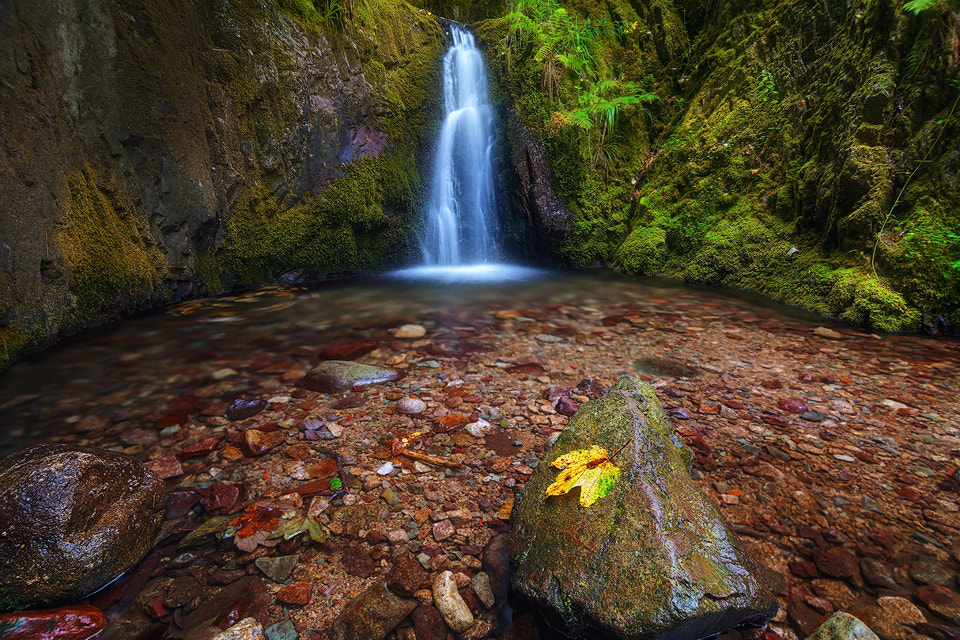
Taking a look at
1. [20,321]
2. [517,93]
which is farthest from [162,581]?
[517,93]

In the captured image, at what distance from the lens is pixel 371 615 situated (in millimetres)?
1224

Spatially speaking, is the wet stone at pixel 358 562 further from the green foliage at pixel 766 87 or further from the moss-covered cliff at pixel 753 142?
the green foliage at pixel 766 87

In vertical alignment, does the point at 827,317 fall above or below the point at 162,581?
above

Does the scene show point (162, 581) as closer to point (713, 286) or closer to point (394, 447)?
point (394, 447)

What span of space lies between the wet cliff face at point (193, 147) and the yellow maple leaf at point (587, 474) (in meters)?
3.99

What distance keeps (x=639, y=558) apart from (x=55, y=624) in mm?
1666

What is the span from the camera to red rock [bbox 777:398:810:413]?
2.33 meters

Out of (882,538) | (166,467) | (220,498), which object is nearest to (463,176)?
(166,467)

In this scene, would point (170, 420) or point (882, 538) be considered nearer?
point (882, 538)

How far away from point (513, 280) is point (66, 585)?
5701mm

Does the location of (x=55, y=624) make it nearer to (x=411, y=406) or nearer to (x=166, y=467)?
(x=166, y=467)

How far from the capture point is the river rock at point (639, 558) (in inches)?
41.9

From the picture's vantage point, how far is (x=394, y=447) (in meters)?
2.02

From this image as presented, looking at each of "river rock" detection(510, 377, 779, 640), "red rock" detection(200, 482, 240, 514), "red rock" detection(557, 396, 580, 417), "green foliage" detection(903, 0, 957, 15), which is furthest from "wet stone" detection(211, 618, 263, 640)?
"green foliage" detection(903, 0, 957, 15)
